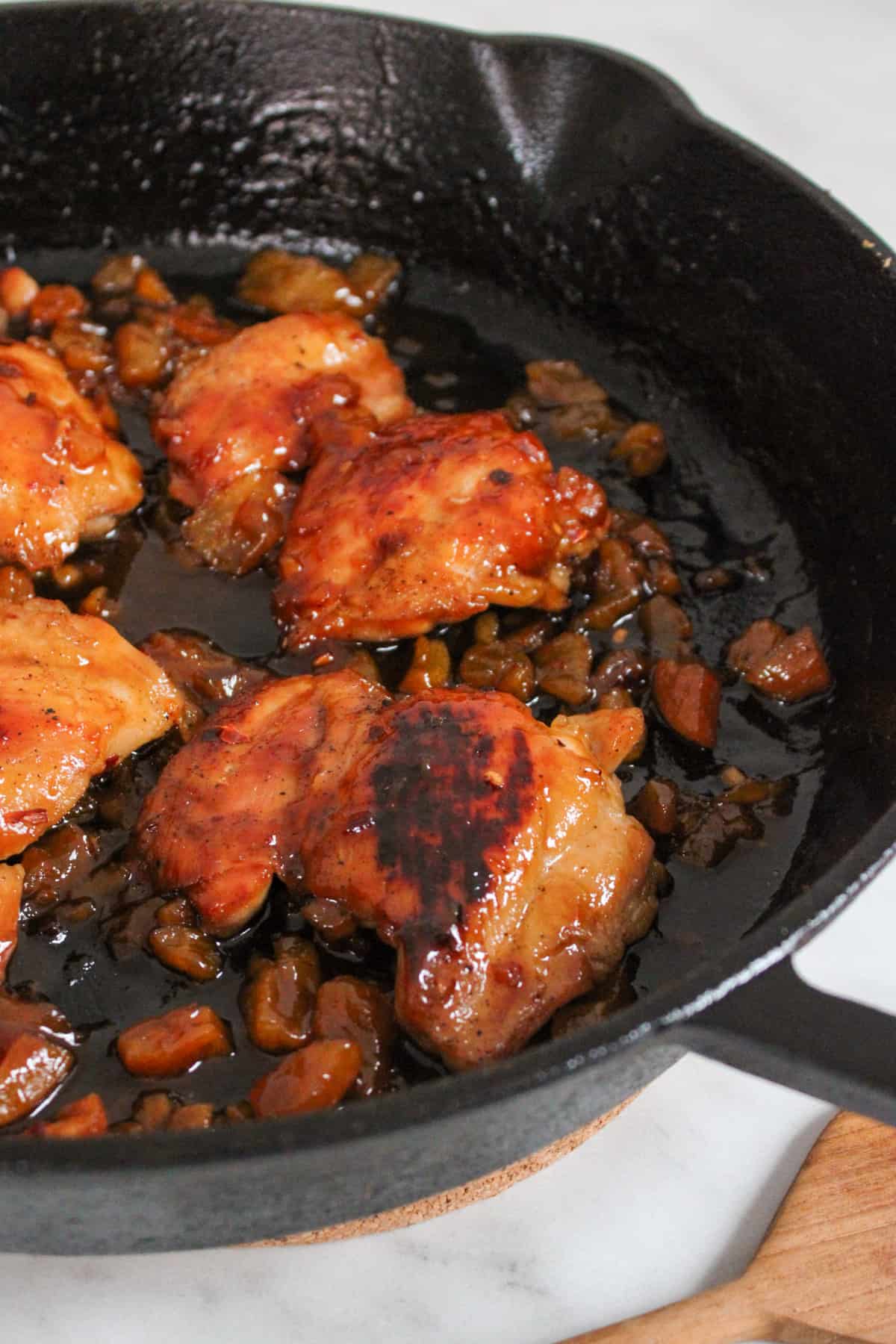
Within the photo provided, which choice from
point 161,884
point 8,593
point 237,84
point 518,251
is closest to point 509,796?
point 161,884

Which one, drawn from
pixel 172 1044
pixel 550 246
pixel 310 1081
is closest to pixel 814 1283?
pixel 310 1081

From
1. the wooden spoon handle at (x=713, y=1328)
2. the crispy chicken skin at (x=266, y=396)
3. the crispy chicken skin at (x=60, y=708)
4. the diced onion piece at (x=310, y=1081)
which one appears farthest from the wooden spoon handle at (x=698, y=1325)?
the crispy chicken skin at (x=266, y=396)

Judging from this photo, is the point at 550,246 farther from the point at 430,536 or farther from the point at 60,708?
the point at 60,708

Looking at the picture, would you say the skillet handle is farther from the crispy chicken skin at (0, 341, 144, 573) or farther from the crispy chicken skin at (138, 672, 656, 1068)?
the crispy chicken skin at (0, 341, 144, 573)

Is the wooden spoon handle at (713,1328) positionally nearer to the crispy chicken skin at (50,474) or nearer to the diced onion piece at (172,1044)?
the diced onion piece at (172,1044)

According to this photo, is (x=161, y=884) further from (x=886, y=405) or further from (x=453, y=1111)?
(x=886, y=405)

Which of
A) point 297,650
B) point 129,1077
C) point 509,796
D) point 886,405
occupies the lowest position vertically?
point 129,1077
